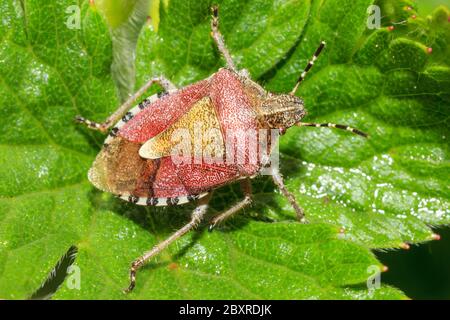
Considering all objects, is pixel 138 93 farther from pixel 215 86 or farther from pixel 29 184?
pixel 29 184

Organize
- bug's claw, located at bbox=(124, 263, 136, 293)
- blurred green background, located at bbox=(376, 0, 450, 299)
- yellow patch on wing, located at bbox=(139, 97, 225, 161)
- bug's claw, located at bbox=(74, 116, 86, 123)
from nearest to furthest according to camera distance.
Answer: bug's claw, located at bbox=(124, 263, 136, 293) → yellow patch on wing, located at bbox=(139, 97, 225, 161) → bug's claw, located at bbox=(74, 116, 86, 123) → blurred green background, located at bbox=(376, 0, 450, 299)

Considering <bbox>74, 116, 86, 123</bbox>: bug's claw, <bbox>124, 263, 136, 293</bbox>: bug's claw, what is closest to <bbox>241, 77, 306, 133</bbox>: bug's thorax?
<bbox>74, 116, 86, 123</bbox>: bug's claw

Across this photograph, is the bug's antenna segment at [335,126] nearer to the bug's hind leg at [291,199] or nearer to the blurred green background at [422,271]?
the bug's hind leg at [291,199]

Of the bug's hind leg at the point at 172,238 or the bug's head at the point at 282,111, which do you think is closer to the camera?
the bug's hind leg at the point at 172,238

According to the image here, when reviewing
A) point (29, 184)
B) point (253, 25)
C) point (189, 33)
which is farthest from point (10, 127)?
point (253, 25)

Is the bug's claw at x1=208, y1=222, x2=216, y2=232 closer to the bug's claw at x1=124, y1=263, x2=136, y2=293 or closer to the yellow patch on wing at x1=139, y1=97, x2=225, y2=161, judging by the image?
the yellow patch on wing at x1=139, y1=97, x2=225, y2=161

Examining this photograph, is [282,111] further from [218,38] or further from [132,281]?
[132,281]

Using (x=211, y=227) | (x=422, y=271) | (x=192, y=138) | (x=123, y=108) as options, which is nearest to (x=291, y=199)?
(x=211, y=227)

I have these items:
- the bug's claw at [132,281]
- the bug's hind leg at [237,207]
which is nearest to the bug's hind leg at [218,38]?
the bug's hind leg at [237,207]
